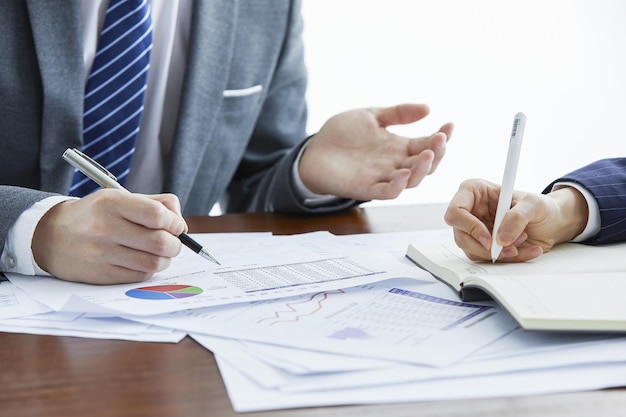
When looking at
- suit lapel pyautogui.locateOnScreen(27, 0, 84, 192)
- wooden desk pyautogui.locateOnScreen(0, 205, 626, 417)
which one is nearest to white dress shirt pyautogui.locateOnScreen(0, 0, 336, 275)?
suit lapel pyautogui.locateOnScreen(27, 0, 84, 192)

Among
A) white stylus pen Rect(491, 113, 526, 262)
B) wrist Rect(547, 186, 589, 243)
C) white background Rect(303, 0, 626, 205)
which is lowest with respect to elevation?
white background Rect(303, 0, 626, 205)

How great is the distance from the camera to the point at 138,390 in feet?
1.82

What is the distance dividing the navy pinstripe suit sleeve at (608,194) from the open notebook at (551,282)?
0.06ft

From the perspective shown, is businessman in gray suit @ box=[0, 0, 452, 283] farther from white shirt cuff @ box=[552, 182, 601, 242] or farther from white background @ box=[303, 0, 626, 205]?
white background @ box=[303, 0, 626, 205]

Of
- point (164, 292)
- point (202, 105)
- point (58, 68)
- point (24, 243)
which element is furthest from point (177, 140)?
point (164, 292)

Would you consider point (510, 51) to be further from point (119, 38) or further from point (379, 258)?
point (379, 258)

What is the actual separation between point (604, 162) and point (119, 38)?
82 cm

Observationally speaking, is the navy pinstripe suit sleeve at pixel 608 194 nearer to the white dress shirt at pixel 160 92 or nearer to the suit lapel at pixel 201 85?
the white dress shirt at pixel 160 92

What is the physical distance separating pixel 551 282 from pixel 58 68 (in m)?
0.88

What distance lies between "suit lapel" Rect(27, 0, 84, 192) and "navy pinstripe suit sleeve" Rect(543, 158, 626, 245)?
77cm

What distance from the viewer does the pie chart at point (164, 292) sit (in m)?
0.74

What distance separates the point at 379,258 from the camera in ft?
2.96

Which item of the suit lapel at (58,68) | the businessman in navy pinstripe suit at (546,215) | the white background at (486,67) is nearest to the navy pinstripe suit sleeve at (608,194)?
the businessman in navy pinstripe suit at (546,215)

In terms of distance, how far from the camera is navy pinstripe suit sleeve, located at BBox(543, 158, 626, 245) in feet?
3.10
